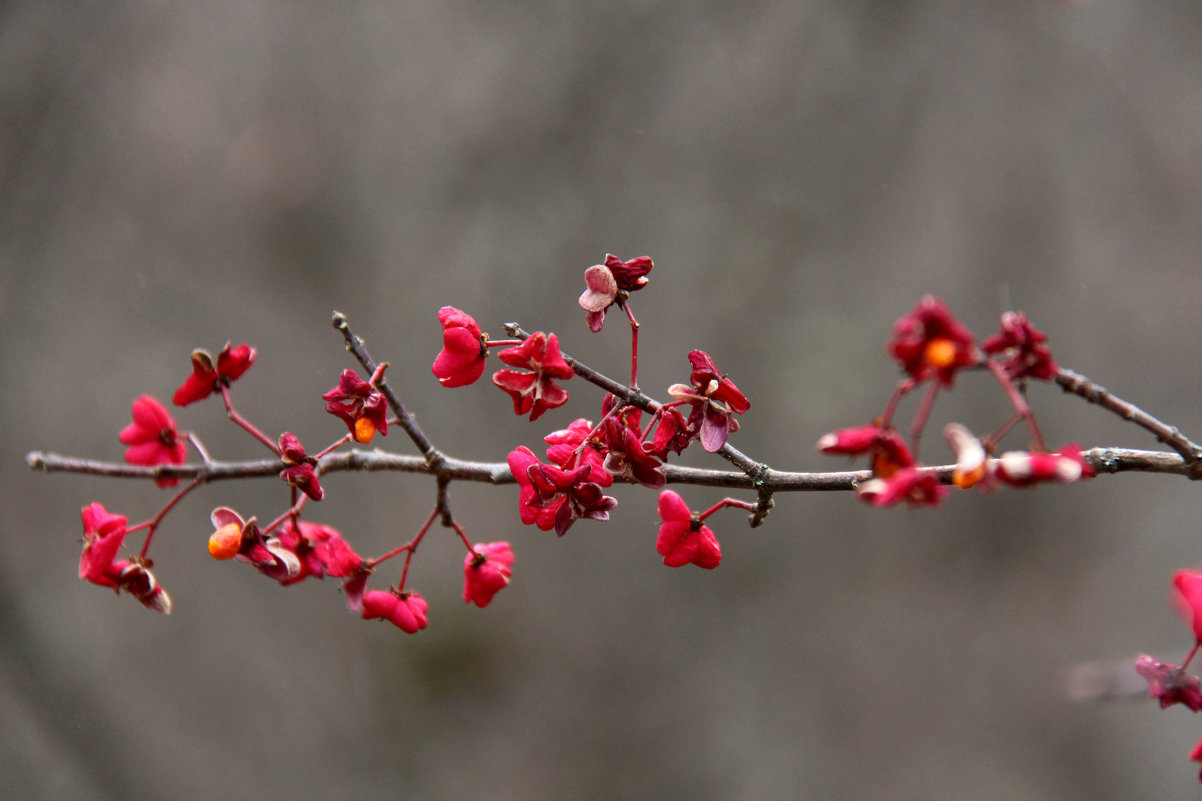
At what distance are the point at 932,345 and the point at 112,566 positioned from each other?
0.58m

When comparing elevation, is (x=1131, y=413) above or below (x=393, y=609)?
above

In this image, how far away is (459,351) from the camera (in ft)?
1.54

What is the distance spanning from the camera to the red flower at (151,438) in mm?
576

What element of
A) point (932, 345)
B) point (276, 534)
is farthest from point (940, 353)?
point (276, 534)

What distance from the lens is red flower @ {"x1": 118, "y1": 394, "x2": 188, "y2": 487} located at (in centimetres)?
58

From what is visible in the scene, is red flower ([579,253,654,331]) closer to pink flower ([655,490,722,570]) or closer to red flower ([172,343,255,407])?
pink flower ([655,490,722,570])

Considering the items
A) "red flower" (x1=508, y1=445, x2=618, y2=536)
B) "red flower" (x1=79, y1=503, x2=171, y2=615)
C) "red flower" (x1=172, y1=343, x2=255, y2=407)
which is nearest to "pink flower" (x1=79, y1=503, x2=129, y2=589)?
"red flower" (x1=79, y1=503, x2=171, y2=615)

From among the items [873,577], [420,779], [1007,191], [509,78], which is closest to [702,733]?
[873,577]

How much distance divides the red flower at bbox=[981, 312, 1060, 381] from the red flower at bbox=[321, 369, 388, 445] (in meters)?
0.35

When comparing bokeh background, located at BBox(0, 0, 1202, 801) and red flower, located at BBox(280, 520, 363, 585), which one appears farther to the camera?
bokeh background, located at BBox(0, 0, 1202, 801)

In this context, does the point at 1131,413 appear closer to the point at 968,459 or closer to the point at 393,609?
the point at 968,459

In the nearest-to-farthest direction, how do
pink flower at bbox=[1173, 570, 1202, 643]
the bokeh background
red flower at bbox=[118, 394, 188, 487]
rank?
1. pink flower at bbox=[1173, 570, 1202, 643]
2. red flower at bbox=[118, 394, 188, 487]
3. the bokeh background

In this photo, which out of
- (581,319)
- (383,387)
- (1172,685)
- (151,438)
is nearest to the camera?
(1172,685)

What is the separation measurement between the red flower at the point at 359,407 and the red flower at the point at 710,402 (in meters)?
0.20
